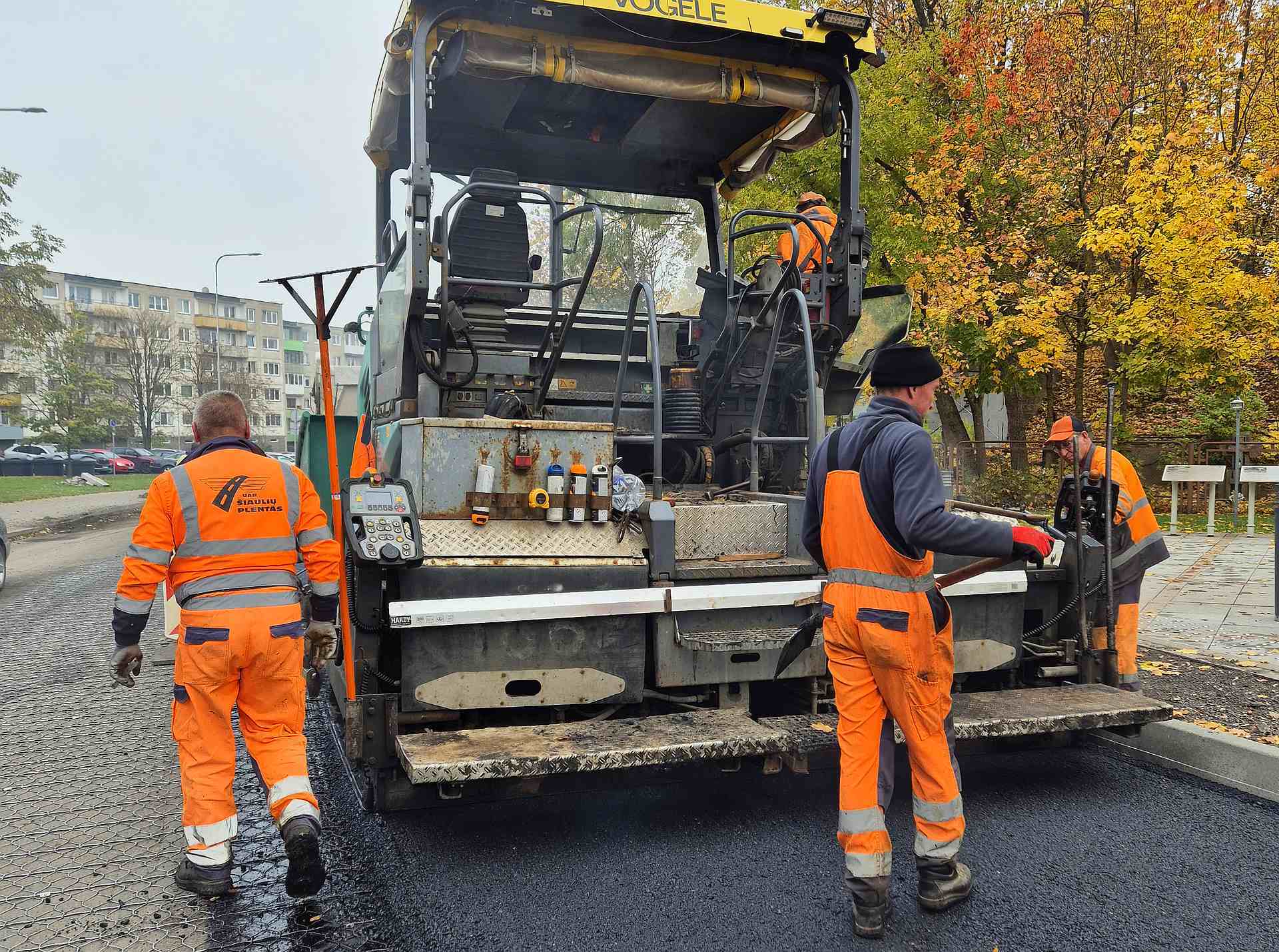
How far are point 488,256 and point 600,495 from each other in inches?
63.6

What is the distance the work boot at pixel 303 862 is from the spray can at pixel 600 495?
1548mm

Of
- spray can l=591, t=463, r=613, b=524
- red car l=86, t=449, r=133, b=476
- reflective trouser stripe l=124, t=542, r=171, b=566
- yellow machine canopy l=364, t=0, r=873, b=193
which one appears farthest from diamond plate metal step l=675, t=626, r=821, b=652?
red car l=86, t=449, r=133, b=476

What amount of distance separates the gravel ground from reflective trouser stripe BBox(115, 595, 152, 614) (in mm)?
4759

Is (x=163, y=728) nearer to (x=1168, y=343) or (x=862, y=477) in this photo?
(x=862, y=477)

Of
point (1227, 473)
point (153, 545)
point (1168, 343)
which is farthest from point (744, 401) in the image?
point (1227, 473)

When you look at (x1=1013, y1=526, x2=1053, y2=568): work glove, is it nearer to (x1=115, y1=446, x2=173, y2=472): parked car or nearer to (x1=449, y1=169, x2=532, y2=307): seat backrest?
(x1=449, y1=169, x2=532, y2=307): seat backrest

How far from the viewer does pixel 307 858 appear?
3260mm

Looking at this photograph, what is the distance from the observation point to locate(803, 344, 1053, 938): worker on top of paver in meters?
3.07

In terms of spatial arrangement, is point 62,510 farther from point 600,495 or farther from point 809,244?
point 600,495

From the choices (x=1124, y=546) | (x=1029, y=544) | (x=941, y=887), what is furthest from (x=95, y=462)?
(x=1029, y=544)

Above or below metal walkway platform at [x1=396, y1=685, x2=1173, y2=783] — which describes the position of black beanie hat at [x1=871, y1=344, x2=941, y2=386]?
above

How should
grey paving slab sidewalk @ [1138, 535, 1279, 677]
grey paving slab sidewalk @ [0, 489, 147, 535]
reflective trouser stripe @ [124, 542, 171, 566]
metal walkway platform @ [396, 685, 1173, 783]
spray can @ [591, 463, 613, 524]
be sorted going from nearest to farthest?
1. metal walkway platform @ [396, 685, 1173, 783]
2. reflective trouser stripe @ [124, 542, 171, 566]
3. spray can @ [591, 463, 613, 524]
4. grey paving slab sidewalk @ [1138, 535, 1279, 677]
5. grey paving slab sidewalk @ [0, 489, 147, 535]

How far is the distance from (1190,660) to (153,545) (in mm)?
6059

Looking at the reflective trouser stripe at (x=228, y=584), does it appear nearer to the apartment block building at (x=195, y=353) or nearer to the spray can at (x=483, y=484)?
the spray can at (x=483, y=484)
